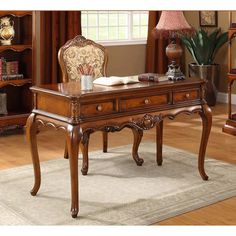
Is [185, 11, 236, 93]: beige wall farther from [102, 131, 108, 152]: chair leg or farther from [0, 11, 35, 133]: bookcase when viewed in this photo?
[102, 131, 108, 152]: chair leg

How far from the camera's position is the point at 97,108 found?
2578 millimetres

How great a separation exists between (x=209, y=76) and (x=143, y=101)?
3.84m

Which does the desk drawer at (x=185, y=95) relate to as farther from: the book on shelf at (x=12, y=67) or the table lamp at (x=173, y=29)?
the book on shelf at (x=12, y=67)

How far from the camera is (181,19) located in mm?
3080

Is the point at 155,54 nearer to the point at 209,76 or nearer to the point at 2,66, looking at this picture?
the point at 209,76

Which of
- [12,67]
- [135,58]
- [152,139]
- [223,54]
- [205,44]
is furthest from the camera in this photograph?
[135,58]

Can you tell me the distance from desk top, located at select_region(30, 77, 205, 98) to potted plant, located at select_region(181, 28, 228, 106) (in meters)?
3.34

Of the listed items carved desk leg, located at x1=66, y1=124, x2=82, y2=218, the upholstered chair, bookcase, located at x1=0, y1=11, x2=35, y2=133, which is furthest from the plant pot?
carved desk leg, located at x1=66, y1=124, x2=82, y2=218

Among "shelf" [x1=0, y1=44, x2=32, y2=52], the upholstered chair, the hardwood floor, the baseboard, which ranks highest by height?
"shelf" [x1=0, y1=44, x2=32, y2=52]

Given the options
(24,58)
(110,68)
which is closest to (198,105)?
(24,58)

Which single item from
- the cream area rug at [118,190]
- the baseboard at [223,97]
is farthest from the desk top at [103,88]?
the baseboard at [223,97]

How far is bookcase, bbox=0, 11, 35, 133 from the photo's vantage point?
498 cm

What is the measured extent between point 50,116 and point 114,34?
425cm

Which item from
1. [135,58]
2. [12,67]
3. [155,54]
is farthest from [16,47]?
[155,54]
